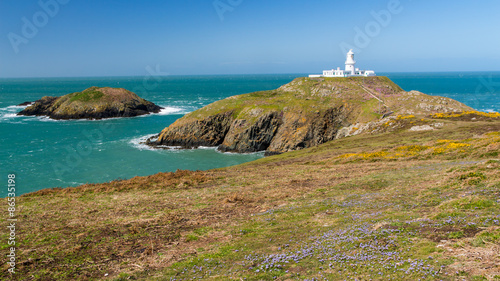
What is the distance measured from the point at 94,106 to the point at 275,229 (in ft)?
476

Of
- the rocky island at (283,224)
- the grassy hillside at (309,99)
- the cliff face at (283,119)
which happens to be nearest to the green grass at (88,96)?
the cliff face at (283,119)

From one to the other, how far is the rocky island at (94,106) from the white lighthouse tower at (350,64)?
304ft

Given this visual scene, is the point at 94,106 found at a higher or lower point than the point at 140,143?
higher

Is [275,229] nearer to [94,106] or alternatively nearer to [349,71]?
[349,71]

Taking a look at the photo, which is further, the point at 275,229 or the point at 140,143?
the point at 140,143

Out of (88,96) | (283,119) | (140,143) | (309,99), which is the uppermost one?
(88,96)

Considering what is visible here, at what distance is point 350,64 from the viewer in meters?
133

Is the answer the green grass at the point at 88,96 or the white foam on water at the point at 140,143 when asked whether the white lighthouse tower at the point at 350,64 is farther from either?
the green grass at the point at 88,96

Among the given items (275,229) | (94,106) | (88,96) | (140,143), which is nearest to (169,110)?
(94,106)

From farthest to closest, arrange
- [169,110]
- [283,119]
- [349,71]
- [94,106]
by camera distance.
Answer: [169,110]
[94,106]
[349,71]
[283,119]

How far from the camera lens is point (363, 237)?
14648mm

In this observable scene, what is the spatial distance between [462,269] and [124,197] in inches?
997

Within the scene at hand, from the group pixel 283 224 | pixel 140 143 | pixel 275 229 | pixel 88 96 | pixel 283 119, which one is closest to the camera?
pixel 275 229

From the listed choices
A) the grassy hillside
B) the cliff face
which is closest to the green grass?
the cliff face
